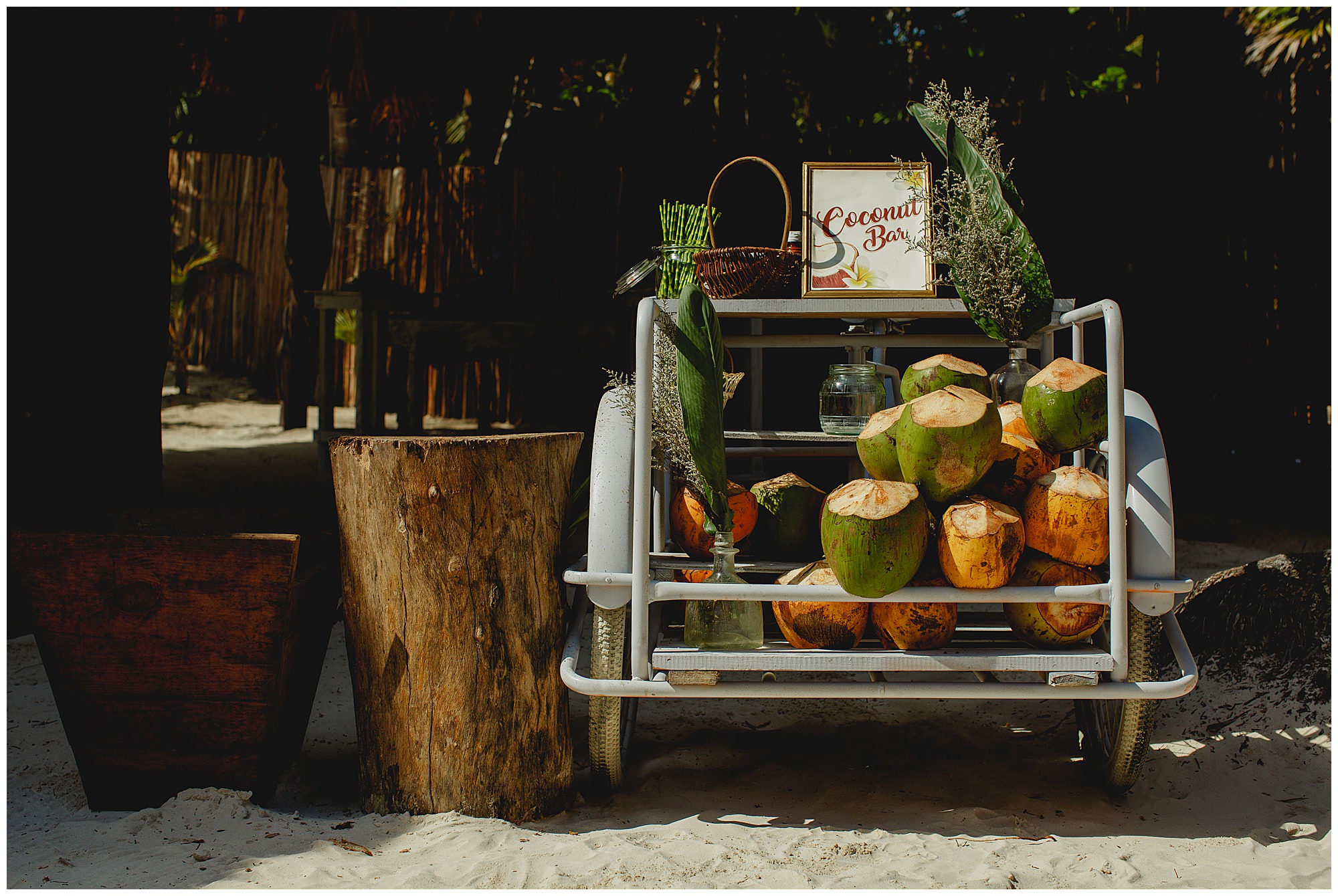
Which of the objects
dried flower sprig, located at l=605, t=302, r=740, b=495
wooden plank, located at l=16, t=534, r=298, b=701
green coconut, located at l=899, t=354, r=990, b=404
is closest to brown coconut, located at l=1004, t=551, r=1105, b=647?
green coconut, located at l=899, t=354, r=990, b=404

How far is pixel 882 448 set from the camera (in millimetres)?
2314

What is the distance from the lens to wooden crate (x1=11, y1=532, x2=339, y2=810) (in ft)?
7.91

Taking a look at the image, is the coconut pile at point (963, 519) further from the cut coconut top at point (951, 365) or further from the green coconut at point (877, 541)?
the cut coconut top at point (951, 365)

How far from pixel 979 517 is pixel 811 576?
411 mm

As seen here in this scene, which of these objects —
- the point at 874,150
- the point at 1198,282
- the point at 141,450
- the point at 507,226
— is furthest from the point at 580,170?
the point at 1198,282

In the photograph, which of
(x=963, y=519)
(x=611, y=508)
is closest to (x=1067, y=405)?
(x=963, y=519)

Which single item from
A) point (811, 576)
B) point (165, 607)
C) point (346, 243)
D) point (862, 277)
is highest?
point (346, 243)

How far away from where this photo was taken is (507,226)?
6.15 m

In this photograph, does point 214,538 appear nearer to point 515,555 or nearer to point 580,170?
point 515,555

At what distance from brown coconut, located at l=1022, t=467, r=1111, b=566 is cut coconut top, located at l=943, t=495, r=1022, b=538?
0.27ft

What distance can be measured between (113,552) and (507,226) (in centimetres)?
411

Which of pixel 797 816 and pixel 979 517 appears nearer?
pixel 979 517

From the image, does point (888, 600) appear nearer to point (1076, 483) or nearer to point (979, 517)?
point (979, 517)

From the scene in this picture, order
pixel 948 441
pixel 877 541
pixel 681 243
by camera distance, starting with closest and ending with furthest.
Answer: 1. pixel 877 541
2. pixel 948 441
3. pixel 681 243
